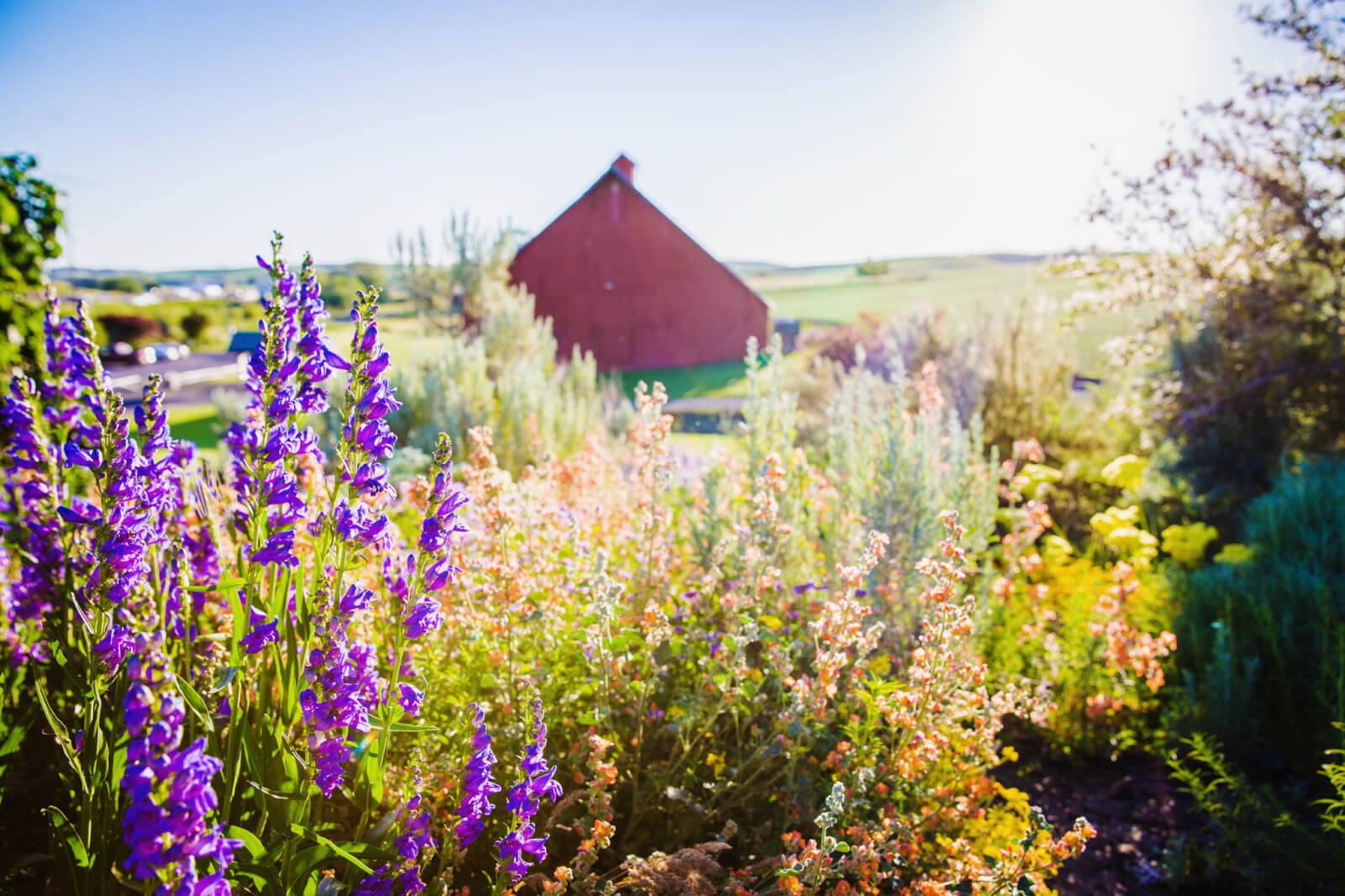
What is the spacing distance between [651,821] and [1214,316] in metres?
6.44

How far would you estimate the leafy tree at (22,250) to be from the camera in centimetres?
476

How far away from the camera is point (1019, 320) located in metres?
7.82

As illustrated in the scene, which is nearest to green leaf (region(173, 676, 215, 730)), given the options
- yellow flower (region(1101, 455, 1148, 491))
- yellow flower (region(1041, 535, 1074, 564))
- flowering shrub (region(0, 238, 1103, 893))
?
flowering shrub (region(0, 238, 1103, 893))

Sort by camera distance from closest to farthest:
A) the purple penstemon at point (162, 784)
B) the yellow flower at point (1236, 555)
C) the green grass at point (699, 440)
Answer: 1. the purple penstemon at point (162, 784)
2. the yellow flower at point (1236, 555)
3. the green grass at point (699, 440)

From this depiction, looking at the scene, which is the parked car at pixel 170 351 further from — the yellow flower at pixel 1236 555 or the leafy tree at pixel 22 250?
the yellow flower at pixel 1236 555

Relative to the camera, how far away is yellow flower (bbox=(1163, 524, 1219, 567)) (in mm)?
4844

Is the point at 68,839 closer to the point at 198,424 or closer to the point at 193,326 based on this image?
the point at 198,424

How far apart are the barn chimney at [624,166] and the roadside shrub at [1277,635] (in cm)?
1925

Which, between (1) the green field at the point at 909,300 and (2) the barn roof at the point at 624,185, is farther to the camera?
(2) the barn roof at the point at 624,185

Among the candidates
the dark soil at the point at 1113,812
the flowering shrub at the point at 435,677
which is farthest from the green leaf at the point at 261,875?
the dark soil at the point at 1113,812

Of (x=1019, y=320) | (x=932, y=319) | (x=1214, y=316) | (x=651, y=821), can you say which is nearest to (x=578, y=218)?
(x=932, y=319)

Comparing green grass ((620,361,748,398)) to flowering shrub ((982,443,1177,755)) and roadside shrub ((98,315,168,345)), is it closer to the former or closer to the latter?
flowering shrub ((982,443,1177,755))

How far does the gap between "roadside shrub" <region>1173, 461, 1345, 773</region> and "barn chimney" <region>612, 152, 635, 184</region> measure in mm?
19246

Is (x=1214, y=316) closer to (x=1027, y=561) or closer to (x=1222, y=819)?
(x=1027, y=561)
